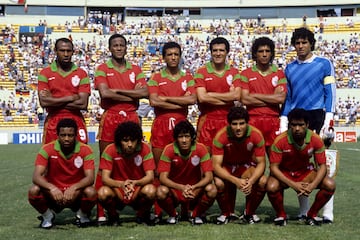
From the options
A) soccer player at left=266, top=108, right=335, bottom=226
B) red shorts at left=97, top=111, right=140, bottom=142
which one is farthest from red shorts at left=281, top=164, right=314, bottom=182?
red shorts at left=97, top=111, right=140, bottom=142

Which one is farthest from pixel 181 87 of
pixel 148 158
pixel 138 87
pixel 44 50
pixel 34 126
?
pixel 44 50

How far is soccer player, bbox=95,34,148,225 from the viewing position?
23.9ft

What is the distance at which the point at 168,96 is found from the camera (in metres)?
7.45

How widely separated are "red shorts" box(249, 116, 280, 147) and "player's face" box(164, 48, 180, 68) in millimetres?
1151

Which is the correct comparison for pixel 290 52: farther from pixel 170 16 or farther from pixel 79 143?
pixel 79 143

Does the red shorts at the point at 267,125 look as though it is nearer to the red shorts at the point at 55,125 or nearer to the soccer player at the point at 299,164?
the soccer player at the point at 299,164

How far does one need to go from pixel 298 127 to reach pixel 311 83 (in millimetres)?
691

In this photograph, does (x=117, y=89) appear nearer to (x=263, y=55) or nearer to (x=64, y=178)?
(x=64, y=178)

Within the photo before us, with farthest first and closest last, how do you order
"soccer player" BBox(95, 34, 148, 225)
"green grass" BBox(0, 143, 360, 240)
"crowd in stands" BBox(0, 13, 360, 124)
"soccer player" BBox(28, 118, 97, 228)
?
"crowd in stands" BBox(0, 13, 360, 124)
"soccer player" BBox(95, 34, 148, 225)
"soccer player" BBox(28, 118, 97, 228)
"green grass" BBox(0, 143, 360, 240)

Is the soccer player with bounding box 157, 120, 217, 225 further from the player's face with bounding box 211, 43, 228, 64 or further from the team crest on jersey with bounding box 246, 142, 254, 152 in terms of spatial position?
the player's face with bounding box 211, 43, 228, 64

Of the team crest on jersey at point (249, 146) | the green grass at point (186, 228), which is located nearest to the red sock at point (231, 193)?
the green grass at point (186, 228)

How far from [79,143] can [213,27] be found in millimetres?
37801

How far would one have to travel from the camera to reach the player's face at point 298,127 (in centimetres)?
666

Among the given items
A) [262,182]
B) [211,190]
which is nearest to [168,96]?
[211,190]
